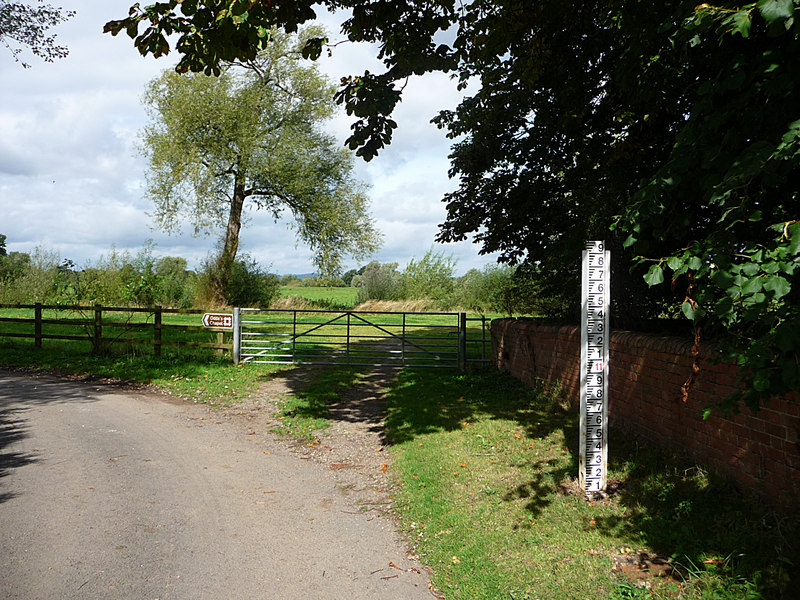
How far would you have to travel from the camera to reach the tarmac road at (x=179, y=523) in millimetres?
3893

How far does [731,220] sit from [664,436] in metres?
3.33

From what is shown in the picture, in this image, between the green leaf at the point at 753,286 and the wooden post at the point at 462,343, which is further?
the wooden post at the point at 462,343

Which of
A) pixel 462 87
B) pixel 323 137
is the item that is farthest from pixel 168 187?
pixel 462 87

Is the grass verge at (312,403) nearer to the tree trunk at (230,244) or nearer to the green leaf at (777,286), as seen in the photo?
the green leaf at (777,286)

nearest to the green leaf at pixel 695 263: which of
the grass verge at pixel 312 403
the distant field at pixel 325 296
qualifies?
the grass verge at pixel 312 403

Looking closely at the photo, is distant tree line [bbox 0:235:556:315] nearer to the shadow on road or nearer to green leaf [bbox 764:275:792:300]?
the shadow on road

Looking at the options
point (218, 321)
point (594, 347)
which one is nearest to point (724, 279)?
point (594, 347)

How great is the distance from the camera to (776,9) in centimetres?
297

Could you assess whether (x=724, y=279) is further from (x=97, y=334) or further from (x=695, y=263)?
(x=97, y=334)

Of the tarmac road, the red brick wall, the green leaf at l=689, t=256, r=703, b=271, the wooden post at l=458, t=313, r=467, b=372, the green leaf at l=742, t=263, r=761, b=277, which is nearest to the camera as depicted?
the green leaf at l=742, t=263, r=761, b=277

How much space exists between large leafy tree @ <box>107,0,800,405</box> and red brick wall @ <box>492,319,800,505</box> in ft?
1.94

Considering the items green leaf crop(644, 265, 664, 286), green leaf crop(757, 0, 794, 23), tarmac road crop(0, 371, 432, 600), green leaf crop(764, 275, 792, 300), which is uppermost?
green leaf crop(757, 0, 794, 23)

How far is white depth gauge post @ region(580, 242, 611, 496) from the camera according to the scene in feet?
18.1

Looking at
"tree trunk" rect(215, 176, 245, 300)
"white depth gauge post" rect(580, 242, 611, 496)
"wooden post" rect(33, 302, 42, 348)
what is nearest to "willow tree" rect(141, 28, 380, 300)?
"tree trunk" rect(215, 176, 245, 300)
